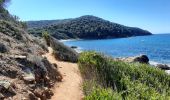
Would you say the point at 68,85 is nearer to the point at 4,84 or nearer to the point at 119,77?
the point at 119,77

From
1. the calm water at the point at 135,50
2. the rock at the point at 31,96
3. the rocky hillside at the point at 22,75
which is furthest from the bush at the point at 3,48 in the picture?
the calm water at the point at 135,50

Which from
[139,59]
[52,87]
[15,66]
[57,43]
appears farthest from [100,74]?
[139,59]

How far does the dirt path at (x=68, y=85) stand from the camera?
18766 mm

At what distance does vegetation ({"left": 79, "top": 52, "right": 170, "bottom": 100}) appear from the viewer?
18484 mm

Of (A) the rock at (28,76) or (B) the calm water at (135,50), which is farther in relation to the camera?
(B) the calm water at (135,50)

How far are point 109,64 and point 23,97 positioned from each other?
8.35 m

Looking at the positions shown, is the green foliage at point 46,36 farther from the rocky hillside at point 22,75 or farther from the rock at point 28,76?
the rock at point 28,76

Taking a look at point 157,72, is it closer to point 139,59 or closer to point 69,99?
point 69,99

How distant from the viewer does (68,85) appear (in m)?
21.4

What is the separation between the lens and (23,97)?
16.4 metres

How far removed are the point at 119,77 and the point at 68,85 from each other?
9.93 ft

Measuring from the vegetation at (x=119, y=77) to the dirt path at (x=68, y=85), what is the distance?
0.68 metres

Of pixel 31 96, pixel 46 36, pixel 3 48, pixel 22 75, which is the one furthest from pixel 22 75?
pixel 46 36

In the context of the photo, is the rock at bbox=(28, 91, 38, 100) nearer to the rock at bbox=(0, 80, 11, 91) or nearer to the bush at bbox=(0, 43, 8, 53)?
the rock at bbox=(0, 80, 11, 91)
